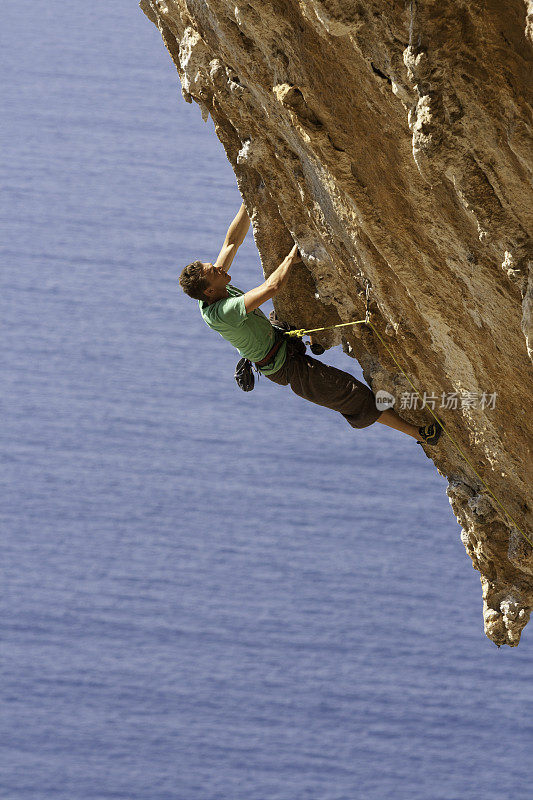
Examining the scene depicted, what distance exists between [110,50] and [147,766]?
4963 millimetres

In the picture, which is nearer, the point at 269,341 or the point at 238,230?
the point at 269,341

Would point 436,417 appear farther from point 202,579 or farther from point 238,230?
point 202,579

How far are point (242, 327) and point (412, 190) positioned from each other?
1056 millimetres

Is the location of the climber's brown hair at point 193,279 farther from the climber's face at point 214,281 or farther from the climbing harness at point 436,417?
the climbing harness at point 436,417

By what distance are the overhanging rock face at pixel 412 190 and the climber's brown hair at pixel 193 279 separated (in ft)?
1.36

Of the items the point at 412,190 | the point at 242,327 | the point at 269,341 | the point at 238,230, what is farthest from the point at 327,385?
the point at 412,190

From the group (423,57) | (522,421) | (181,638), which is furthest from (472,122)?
(181,638)

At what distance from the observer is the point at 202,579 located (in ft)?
20.8

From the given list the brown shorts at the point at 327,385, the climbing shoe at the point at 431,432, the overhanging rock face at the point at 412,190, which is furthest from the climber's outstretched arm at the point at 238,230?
the climbing shoe at the point at 431,432

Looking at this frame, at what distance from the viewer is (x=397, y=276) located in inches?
132

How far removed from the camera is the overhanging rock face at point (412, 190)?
7.93ft

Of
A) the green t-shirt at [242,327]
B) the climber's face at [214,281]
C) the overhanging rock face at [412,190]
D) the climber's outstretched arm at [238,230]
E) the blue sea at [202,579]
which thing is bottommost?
the blue sea at [202,579]

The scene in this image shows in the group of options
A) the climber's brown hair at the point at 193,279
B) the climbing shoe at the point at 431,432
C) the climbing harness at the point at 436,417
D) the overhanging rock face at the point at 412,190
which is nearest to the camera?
the overhanging rock face at the point at 412,190

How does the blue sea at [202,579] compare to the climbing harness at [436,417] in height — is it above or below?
below
